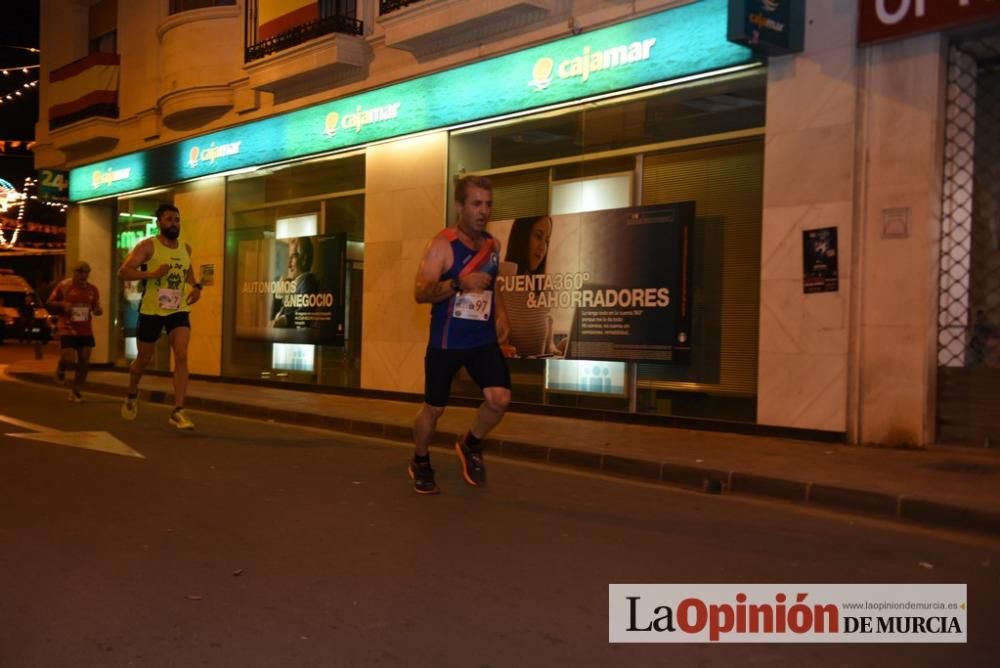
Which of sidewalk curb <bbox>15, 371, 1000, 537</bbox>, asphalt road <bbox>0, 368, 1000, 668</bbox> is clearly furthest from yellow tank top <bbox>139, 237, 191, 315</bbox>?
sidewalk curb <bbox>15, 371, 1000, 537</bbox>

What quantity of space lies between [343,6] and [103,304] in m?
9.82

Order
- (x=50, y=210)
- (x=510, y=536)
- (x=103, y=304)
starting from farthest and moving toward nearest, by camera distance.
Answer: (x=50, y=210) < (x=103, y=304) < (x=510, y=536)

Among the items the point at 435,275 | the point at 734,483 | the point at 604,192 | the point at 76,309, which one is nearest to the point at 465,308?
the point at 435,275

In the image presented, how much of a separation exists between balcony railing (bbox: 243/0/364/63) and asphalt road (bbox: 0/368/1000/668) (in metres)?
7.89

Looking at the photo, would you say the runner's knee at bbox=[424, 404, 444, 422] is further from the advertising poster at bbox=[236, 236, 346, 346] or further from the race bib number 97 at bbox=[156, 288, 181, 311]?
the advertising poster at bbox=[236, 236, 346, 346]

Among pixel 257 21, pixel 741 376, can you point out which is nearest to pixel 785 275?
pixel 741 376

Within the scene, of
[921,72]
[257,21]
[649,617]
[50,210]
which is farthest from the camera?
[50,210]

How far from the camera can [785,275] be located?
29.5 ft

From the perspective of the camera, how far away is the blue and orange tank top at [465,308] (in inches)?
246

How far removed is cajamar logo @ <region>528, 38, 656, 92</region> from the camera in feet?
33.2

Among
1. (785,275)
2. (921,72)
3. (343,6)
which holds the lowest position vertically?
(785,275)

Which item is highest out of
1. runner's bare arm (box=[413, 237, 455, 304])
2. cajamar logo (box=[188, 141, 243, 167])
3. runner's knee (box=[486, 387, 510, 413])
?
cajamar logo (box=[188, 141, 243, 167])

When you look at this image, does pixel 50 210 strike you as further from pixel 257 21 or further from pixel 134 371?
pixel 134 371

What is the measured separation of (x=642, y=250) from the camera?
34.1 ft
